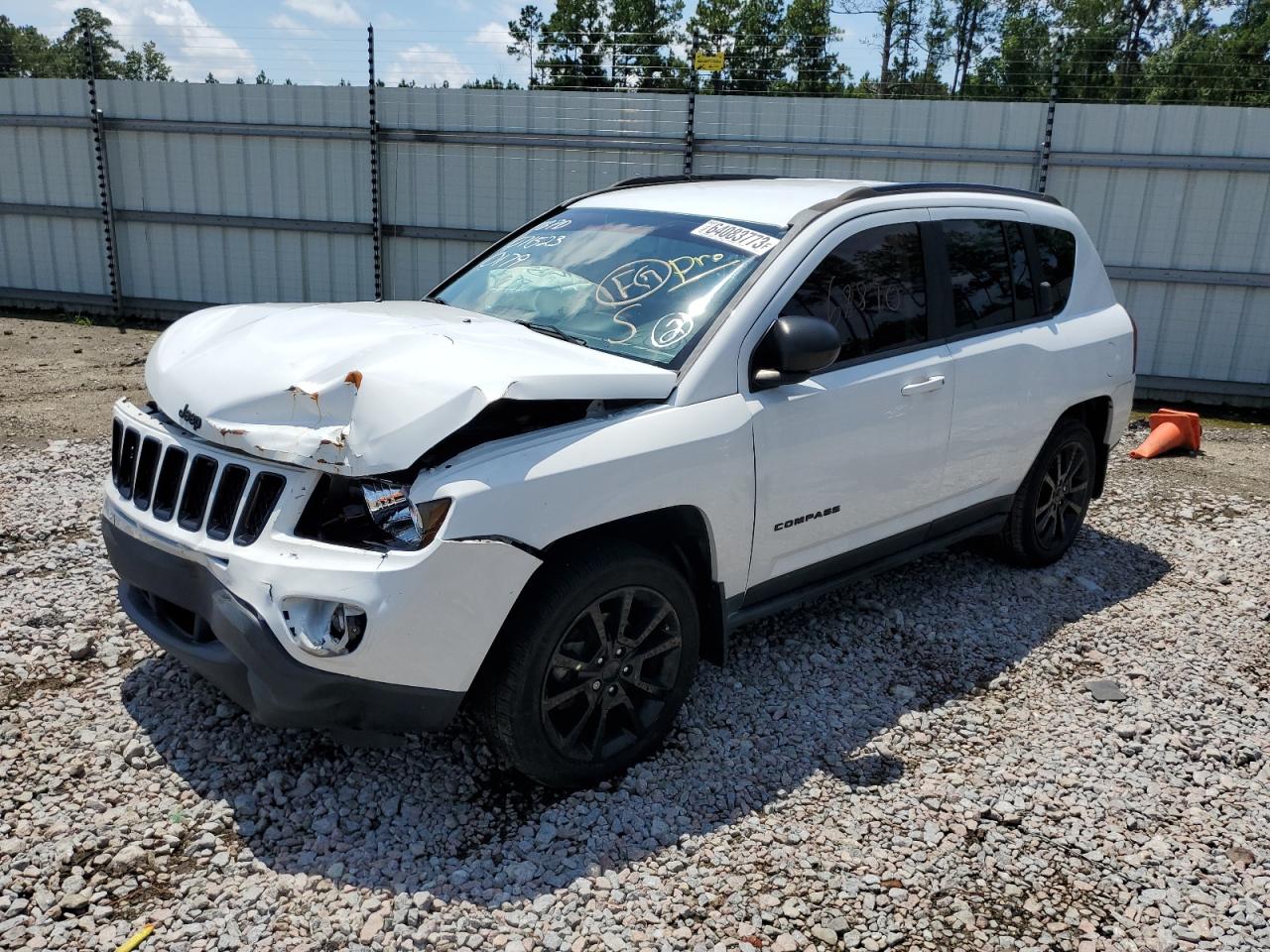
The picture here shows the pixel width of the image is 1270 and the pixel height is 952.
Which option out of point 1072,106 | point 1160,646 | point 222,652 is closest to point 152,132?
point 1072,106

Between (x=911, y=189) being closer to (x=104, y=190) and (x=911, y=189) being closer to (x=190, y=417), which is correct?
(x=190, y=417)

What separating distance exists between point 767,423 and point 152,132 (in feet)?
36.3

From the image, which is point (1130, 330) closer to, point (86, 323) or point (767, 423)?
point (767, 423)

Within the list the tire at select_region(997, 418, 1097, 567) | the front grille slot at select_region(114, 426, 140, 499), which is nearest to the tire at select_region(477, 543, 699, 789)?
the front grille slot at select_region(114, 426, 140, 499)

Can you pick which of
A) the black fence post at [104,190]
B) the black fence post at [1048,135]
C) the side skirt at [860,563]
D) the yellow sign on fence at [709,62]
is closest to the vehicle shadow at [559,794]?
the side skirt at [860,563]

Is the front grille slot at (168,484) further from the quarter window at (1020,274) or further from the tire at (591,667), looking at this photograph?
the quarter window at (1020,274)

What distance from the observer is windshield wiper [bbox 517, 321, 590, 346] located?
144 inches

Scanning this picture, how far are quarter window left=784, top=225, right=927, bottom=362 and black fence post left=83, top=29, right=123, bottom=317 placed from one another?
10987 mm

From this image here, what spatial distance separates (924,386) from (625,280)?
130 centimetres

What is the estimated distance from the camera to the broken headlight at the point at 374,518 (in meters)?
2.82

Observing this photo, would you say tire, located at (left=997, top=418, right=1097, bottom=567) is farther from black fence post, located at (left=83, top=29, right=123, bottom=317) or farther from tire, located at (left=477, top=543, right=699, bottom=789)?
black fence post, located at (left=83, top=29, right=123, bottom=317)

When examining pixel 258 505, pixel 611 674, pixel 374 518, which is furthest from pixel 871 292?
pixel 258 505

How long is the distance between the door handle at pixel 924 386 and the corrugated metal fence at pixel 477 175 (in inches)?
251

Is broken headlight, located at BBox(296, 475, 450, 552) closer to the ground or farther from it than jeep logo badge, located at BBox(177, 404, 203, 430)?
closer to the ground
